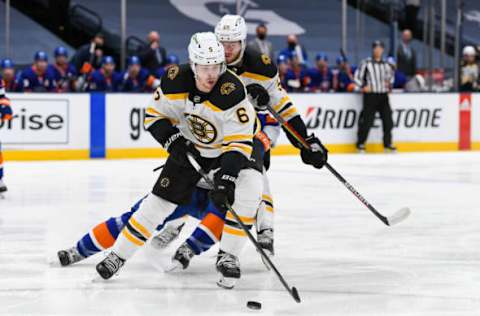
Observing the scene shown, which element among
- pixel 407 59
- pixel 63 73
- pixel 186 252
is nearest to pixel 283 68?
pixel 407 59

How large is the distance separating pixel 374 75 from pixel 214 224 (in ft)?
31.3

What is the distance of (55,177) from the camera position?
32.7 ft

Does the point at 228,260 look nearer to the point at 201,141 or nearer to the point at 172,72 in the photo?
the point at 201,141

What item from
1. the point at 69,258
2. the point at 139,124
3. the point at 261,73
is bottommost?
the point at 139,124

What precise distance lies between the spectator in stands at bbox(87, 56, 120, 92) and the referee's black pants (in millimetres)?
3407

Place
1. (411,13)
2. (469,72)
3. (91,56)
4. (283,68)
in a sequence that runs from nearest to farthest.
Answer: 1. (91,56)
2. (283,68)
3. (469,72)
4. (411,13)

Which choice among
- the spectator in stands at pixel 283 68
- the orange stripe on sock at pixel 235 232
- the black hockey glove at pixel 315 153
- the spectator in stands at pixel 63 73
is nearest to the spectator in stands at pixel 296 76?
the spectator in stands at pixel 283 68

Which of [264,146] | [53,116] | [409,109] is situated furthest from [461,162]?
[264,146]

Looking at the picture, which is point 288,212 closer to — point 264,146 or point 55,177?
point 264,146

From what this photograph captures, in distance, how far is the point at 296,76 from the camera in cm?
1404

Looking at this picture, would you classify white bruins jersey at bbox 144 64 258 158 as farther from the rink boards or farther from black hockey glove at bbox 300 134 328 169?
the rink boards

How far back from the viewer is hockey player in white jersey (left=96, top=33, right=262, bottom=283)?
4.30 m

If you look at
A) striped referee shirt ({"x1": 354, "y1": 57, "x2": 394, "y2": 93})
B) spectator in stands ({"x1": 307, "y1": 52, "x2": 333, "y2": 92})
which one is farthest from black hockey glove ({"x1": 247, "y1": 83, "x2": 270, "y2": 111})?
spectator in stands ({"x1": 307, "y1": 52, "x2": 333, "y2": 92})

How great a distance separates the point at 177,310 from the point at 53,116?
841 cm
